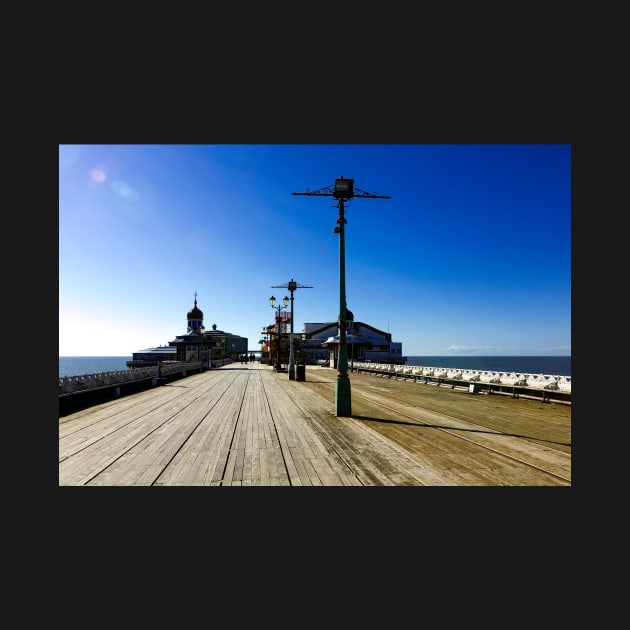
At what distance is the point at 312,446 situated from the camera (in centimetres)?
641

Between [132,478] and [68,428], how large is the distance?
4.67 metres

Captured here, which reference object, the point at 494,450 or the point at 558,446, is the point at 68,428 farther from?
the point at 558,446

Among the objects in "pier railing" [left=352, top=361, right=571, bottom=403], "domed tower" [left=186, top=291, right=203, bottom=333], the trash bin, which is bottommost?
the trash bin

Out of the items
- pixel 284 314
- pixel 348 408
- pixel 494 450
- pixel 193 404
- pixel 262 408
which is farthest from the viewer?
pixel 284 314

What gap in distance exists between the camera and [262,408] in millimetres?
10867

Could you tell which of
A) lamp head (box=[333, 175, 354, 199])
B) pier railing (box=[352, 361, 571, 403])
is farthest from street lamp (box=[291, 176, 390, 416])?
pier railing (box=[352, 361, 571, 403])

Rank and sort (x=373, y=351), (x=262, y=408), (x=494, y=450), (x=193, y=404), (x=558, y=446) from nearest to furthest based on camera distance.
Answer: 1. (x=494, y=450)
2. (x=558, y=446)
3. (x=262, y=408)
4. (x=193, y=404)
5. (x=373, y=351)

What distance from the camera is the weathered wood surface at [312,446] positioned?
4.88 meters

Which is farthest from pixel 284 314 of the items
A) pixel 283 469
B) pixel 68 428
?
pixel 283 469

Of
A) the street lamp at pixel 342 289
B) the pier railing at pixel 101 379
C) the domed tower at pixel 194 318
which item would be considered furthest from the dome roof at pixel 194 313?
the street lamp at pixel 342 289

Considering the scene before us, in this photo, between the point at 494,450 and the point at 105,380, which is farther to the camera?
the point at 105,380

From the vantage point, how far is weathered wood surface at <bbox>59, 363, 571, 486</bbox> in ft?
16.0

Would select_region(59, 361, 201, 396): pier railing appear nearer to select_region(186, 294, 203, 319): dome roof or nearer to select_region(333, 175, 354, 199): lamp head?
select_region(333, 175, 354, 199): lamp head

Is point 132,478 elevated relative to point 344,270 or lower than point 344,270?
lower
